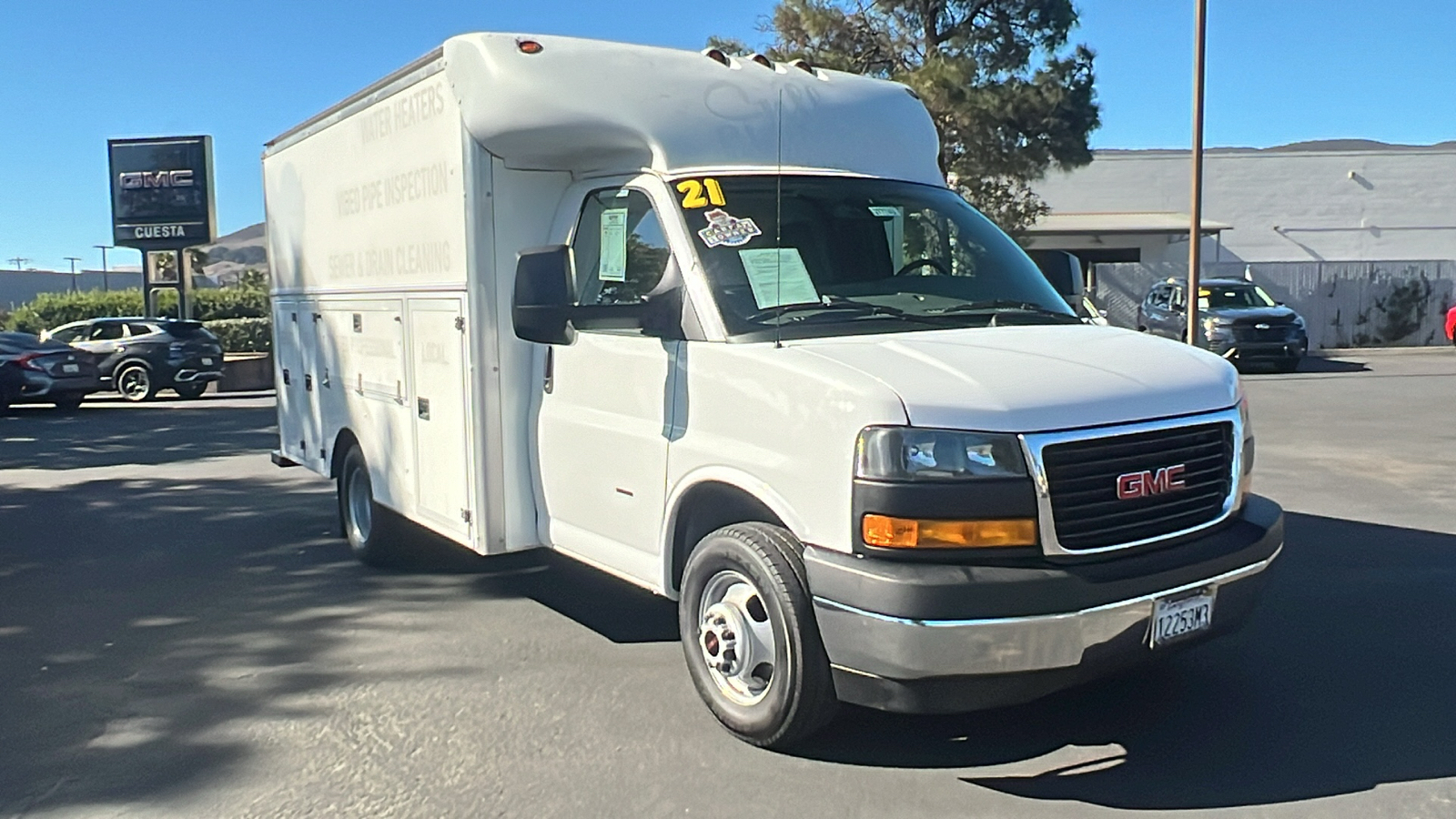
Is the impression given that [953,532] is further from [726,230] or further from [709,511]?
[726,230]

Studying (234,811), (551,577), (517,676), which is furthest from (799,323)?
(551,577)

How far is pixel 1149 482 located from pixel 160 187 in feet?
91.4

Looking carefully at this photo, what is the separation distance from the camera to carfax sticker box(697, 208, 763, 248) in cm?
470

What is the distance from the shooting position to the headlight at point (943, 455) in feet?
12.1

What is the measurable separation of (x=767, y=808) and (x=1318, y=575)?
4159mm

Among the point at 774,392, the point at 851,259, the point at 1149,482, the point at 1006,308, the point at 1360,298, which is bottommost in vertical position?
the point at 1149,482

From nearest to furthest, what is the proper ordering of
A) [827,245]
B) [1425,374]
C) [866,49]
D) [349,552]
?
1. [827,245]
2. [349,552]
3. [1425,374]
4. [866,49]

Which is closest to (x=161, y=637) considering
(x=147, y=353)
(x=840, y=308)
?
(x=840, y=308)

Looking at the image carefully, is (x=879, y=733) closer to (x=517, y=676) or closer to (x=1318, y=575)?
(x=517, y=676)

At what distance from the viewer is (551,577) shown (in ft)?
22.8

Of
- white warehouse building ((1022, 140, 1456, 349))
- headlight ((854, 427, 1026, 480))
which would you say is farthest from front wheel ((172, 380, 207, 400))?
white warehouse building ((1022, 140, 1456, 349))

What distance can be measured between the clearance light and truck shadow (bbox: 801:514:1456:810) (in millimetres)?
935

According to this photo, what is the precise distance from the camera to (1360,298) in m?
27.6

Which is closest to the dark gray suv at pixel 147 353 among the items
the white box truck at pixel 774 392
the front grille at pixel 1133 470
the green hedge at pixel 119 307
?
the green hedge at pixel 119 307
